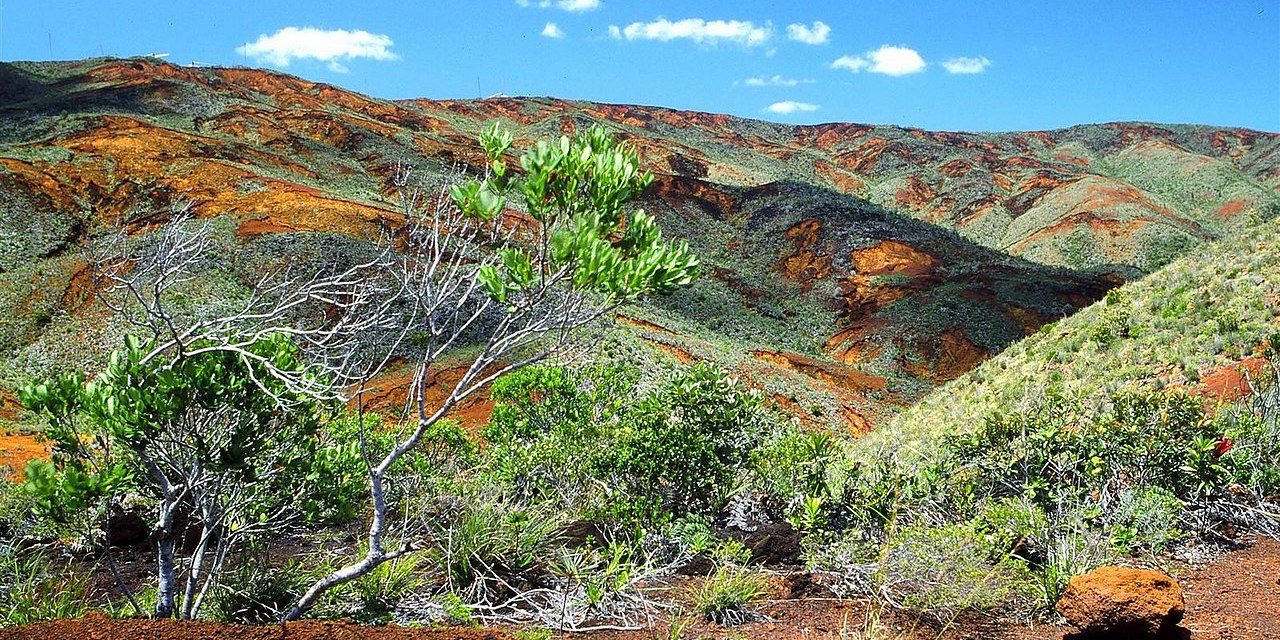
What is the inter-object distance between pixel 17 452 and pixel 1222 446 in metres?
20.0

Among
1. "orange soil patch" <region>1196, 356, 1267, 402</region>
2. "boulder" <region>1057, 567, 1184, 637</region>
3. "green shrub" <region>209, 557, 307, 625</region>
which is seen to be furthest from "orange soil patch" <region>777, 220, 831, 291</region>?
"green shrub" <region>209, 557, 307, 625</region>

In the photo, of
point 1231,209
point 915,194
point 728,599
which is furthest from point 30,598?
point 1231,209

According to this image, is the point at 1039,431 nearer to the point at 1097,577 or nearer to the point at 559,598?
the point at 1097,577

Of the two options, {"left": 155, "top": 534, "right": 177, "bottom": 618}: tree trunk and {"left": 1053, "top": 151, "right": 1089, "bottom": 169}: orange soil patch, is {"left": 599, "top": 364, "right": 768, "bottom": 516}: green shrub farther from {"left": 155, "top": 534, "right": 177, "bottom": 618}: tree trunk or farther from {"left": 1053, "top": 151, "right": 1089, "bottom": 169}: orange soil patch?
{"left": 1053, "top": 151, "right": 1089, "bottom": 169}: orange soil patch

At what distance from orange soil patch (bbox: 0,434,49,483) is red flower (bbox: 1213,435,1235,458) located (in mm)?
16372

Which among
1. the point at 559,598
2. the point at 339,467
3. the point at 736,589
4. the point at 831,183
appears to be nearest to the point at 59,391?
the point at 339,467

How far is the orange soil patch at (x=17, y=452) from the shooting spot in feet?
42.9

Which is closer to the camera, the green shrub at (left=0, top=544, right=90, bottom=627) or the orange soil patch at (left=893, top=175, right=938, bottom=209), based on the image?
the green shrub at (left=0, top=544, right=90, bottom=627)

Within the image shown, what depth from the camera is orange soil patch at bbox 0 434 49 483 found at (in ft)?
42.9

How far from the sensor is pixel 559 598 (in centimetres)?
452

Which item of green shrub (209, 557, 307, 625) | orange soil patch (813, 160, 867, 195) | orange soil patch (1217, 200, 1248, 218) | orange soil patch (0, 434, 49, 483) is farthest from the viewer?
orange soil patch (813, 160, 867, 195)

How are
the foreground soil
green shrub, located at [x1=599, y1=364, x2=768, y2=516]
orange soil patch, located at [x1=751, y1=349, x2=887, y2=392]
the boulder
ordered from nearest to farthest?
the foreground soil
the boulder
green shrub, located at [x1=599, y1=364, x2=768, y2=516]
orange soil patch, located at [x1=751, y1=349, x2=887, y2=392]

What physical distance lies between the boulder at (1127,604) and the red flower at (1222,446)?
316cm

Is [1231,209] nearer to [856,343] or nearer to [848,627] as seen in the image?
[856,343]
